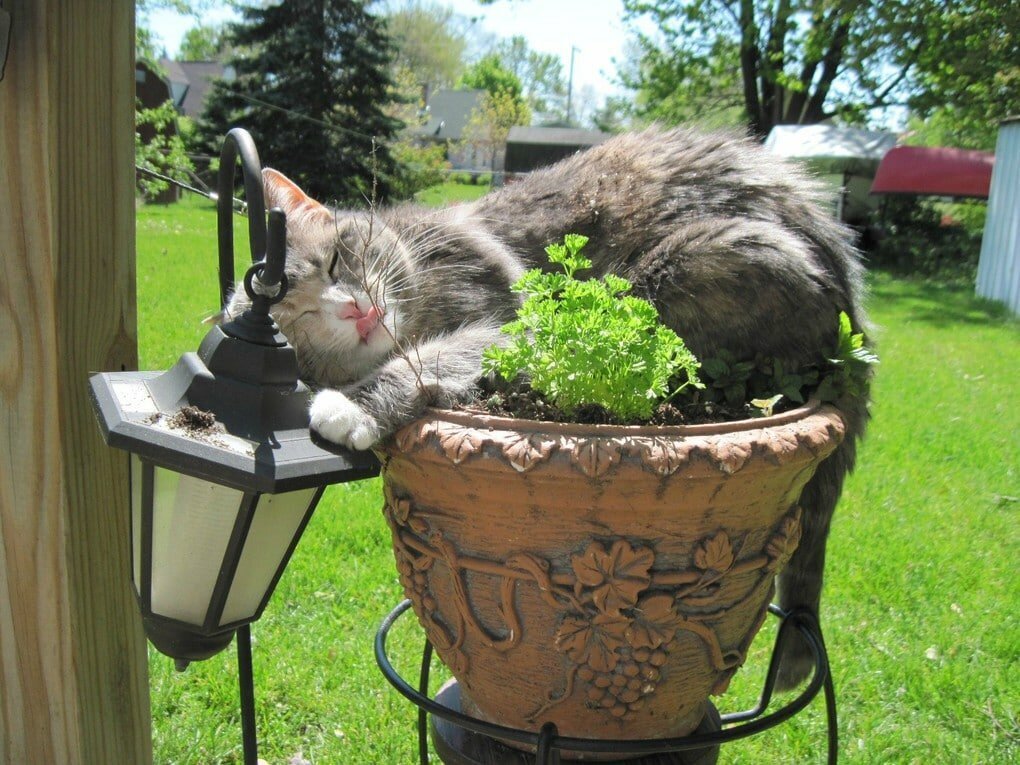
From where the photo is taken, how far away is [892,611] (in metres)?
2.93

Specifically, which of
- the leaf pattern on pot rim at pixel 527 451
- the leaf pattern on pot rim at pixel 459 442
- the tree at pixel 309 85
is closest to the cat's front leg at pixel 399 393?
the leaf pattern on pot rim at pixel 459 442

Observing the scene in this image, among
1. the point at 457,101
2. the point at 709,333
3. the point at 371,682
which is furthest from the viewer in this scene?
the point at 457,101

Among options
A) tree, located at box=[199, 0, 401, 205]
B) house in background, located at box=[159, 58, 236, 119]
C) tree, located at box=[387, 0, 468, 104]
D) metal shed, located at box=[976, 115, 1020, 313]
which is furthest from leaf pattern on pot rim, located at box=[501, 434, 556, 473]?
house in background, located at box=[159, 58, 236, 119]

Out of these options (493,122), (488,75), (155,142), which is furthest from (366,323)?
(488,75)

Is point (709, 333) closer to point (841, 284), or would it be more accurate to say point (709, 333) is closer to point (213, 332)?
point (841, 284)

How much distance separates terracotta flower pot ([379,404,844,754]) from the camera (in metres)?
1.13

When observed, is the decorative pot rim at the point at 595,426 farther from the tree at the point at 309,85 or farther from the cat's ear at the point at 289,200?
the tree at the point at 309,85

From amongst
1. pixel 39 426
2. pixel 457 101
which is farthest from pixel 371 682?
pixel 457 101

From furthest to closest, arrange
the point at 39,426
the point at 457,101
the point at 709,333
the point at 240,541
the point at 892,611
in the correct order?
the point at 457,101, the point at 892,611, the point at 709,333, the point at 39,426, the point at 240,541

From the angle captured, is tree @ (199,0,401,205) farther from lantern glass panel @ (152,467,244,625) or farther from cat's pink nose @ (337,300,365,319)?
lantern glass panel @ (152,467,244,625)

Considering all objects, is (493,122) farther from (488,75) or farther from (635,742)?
(635,742)

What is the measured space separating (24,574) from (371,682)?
1.25 meters

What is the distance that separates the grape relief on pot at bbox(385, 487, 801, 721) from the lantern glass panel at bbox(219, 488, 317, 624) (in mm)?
173

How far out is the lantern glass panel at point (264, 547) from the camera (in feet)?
3.87
